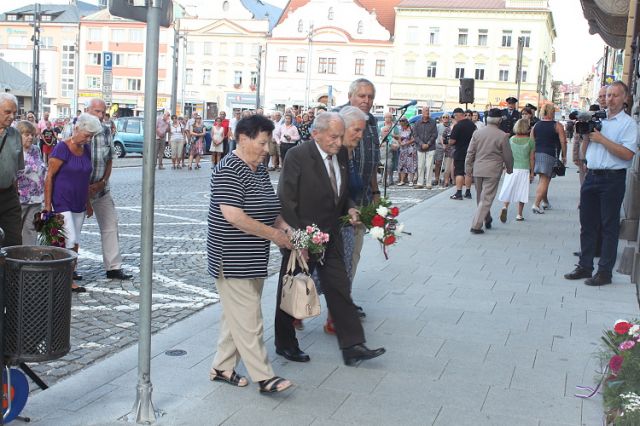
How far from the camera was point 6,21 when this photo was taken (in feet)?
295

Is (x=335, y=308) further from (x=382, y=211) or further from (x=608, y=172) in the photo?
(x=608, y=172)

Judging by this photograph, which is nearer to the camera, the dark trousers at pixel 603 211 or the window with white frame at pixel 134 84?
the dark trousers at pixel 603 211

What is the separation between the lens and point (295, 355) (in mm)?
5590

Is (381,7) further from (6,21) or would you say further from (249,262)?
(249,262)

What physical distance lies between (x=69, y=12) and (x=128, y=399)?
92.0m

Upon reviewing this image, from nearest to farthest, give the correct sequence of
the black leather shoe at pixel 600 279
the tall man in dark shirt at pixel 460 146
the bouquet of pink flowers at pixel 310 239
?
1. the bouquet of pink flowers at pixel 310 239
2. the black leather shoe at pixel 600 279
3. the tall man in dark shirt at pixel 460 146

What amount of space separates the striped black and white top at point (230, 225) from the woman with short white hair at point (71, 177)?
3031 mm

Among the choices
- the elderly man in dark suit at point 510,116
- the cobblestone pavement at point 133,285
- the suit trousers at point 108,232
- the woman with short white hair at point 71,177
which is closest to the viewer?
the cobblestone pavement at point 133,285

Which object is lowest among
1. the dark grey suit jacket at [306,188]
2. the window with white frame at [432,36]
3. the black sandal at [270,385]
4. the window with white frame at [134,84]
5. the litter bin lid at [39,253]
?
the black sandal at [270,385]

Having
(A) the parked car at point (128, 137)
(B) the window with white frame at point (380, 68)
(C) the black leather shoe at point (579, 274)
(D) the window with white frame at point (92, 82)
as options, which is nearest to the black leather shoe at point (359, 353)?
(C) the black leather shoe at point (579, 274)

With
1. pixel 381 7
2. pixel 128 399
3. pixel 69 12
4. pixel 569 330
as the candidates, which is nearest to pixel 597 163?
pixel 569 330

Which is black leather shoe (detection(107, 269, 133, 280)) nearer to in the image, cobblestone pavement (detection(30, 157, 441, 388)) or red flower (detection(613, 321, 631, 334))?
cobblestone pavement (detection(30, 157, 441, 388))

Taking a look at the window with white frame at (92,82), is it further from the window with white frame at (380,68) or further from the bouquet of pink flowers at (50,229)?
the bouquet of pink flowers at (50,229)

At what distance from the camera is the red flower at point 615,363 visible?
4230mm
